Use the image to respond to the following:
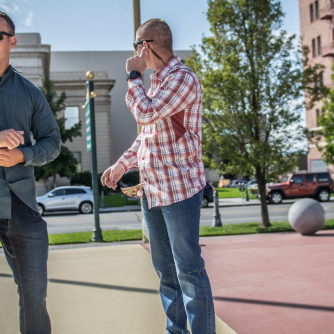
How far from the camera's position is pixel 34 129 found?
2.89 m

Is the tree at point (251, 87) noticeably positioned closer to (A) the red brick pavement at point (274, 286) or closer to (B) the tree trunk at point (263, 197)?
(B) the tree trunk at point (263, 197)

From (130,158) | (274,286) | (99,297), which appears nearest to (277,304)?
(274,286)

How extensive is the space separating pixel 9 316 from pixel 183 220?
2304 millimetres

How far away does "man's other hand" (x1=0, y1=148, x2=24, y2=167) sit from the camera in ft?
8.31

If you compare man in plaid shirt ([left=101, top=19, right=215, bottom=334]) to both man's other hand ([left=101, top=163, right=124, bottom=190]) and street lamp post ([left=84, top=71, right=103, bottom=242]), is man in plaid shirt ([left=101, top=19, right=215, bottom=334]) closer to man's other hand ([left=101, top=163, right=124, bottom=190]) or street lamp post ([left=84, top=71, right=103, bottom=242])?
man's other hand ([left=101, top=163, right=124, bottom=190])

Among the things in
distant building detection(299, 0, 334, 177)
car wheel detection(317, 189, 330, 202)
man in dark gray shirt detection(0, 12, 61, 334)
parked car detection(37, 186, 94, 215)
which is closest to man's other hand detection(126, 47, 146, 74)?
man in dark gray shirt detection(0, 12, 61, 334)

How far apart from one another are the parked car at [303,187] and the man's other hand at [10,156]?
2696 centimetres

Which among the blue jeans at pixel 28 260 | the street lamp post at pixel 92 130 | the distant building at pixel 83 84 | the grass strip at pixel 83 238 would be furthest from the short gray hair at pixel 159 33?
the distant building at pixel 83 84

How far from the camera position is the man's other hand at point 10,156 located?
2.53 metres

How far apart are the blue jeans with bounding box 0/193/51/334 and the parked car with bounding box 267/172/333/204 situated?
26.8 meters

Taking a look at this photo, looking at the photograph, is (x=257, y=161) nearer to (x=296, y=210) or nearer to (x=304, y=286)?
(x=296, y=210)

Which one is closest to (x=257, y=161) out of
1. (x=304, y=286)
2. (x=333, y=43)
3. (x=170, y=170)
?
(x=304, y=286)

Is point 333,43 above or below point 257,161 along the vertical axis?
above

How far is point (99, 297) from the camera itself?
16.0 ft
